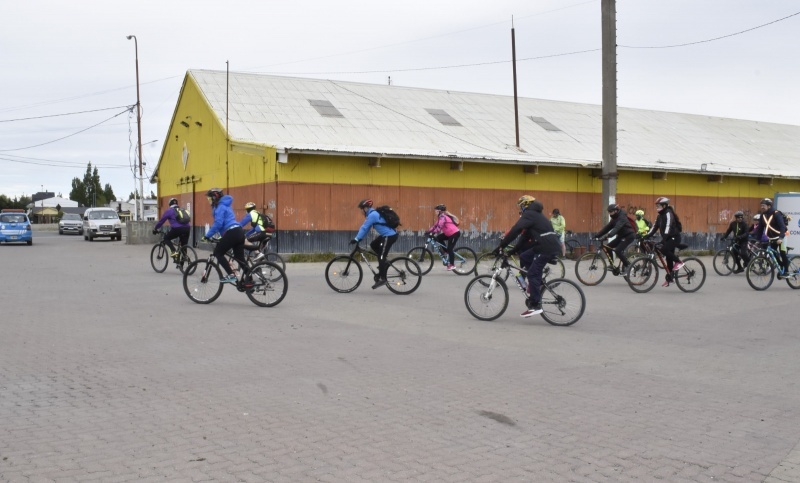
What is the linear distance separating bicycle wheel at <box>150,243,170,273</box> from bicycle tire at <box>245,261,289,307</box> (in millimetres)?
7520

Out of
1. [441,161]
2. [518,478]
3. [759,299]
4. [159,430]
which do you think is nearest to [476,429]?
[518,478]

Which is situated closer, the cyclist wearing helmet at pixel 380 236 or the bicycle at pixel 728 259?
the cyclist wearing helmet at pixel 380 236

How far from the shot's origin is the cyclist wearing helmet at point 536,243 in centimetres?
1118

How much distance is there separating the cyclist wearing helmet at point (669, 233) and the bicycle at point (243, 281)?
7.74 m

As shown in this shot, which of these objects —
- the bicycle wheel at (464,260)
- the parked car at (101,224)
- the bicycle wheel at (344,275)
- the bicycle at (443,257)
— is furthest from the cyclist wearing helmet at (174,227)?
the parked car at (101,224)

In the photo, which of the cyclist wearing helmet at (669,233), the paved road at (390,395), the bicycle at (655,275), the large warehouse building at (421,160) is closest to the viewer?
the paved road at (390,395)

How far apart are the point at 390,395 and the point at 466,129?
89.4 ft

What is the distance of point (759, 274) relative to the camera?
1702 cm

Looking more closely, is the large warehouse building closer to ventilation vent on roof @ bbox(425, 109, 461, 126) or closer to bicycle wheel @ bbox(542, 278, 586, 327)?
ventilation vent on roof @ bbox(425, 109, 461, 126)

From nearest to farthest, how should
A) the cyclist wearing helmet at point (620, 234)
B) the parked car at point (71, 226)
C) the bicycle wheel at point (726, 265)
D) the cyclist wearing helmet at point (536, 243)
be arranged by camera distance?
1. the cyclist wearing helmet at point (536, 243)
2. the cyclist wearing helmet at point (620, 234)
3. the bicycle wheel at point (726, 265)
4. the parked car at point (71, 226)

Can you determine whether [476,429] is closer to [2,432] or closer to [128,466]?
[128,466]

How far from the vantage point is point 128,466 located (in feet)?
16.3

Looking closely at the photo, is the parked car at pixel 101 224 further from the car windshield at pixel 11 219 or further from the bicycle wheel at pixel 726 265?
the bicycle wheel at pixel 726 265

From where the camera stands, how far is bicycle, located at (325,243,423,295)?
50.8 ft
